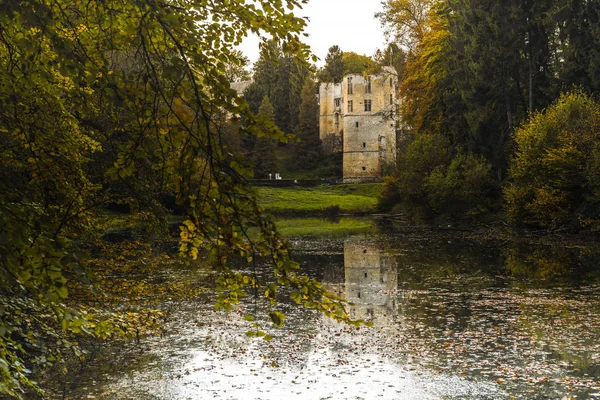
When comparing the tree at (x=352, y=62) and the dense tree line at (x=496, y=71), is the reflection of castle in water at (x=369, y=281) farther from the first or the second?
the tree at (x=352, y=62)

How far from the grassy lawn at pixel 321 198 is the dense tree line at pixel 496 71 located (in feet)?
52.5

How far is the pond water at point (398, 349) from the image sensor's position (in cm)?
1005

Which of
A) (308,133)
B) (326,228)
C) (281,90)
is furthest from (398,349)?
(281,90)

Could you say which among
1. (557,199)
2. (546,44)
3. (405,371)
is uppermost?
(546,44)

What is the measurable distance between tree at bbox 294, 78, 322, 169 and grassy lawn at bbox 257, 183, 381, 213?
1322cm

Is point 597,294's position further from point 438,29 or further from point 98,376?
point 438,29

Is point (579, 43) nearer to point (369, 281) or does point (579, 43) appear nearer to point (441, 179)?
point (441, 179)

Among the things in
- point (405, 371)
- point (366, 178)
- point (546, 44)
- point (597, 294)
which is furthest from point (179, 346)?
point (366, 178)

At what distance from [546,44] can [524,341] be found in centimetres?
2905

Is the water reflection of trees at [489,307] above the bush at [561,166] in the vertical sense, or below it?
below

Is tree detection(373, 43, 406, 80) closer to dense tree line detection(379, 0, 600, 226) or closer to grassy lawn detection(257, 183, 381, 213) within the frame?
grassy lawn detection(257, 183, 381, 213)

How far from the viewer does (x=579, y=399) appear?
30.6 ft

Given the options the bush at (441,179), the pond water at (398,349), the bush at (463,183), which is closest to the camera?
the pond water at (398,349)

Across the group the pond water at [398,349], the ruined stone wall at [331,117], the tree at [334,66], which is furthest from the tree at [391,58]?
the pond water at [398,349]
